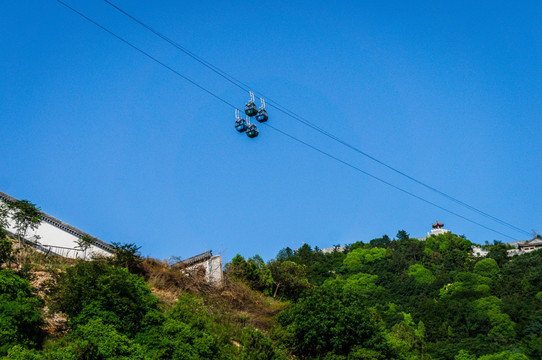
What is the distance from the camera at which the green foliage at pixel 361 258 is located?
99500 mm

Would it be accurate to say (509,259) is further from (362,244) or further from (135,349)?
(135,349)

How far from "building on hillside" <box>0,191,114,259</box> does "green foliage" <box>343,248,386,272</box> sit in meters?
70.1

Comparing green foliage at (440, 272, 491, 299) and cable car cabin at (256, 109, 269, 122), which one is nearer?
cable car cabin at (256, 109, 269, 122)

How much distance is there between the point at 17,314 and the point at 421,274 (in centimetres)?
8072

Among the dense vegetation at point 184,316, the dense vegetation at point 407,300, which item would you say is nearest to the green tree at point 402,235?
the dense vegetation at point 407,300

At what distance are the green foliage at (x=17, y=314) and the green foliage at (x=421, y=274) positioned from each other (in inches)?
2988

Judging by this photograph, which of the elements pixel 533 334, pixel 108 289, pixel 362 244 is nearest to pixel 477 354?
pixel 533 334

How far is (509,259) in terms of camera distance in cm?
10100

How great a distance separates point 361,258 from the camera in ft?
338

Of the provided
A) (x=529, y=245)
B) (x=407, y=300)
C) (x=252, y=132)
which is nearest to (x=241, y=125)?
(x=252, y=132)

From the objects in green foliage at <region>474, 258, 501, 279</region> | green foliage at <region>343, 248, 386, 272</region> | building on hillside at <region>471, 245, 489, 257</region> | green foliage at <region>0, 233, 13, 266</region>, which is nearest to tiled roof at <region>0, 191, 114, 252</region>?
green foliage at <region>0, 233, 13, 266</region>

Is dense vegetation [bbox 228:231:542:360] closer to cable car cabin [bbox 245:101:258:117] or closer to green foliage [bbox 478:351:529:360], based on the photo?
green foliage [bbox 478:351:529:360]

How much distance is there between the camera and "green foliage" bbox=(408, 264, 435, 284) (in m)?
89.6

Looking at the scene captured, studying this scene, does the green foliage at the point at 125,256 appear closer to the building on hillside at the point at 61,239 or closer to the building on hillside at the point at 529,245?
the building on hillside at the point at 61,239
